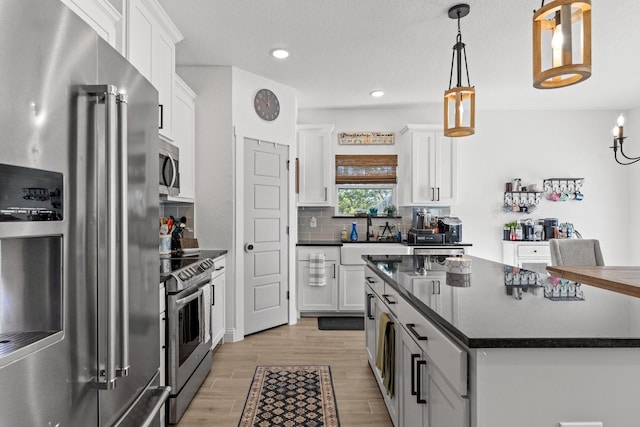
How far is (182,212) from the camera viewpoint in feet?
12.2

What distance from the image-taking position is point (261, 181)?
398cm

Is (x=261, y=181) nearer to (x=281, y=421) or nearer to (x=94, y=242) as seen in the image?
(x=281, y=421)

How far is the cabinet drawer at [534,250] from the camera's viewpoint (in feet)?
16.3

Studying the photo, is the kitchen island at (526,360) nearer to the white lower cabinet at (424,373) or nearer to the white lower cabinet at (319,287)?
the white lower cabinet at (424,373)

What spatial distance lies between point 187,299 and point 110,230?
1.49 metres

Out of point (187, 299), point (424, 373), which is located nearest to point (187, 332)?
point (187, 299)

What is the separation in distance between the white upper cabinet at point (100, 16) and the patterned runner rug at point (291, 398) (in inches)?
91.7

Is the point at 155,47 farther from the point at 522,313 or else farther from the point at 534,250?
the point at 534,250

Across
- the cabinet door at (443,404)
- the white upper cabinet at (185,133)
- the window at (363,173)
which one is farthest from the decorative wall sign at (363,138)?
the cabinet door at (443,404)

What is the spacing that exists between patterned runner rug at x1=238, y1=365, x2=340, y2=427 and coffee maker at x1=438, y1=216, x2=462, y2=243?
249 cm

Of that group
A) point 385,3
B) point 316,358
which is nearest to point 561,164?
point 385,3

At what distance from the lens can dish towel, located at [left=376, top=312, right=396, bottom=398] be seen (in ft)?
6.73

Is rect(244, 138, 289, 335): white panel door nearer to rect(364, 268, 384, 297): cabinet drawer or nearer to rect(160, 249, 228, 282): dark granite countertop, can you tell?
rect(160, 249, 228, 282): dark granite countertop

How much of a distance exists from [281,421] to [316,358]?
1017 millimetres
